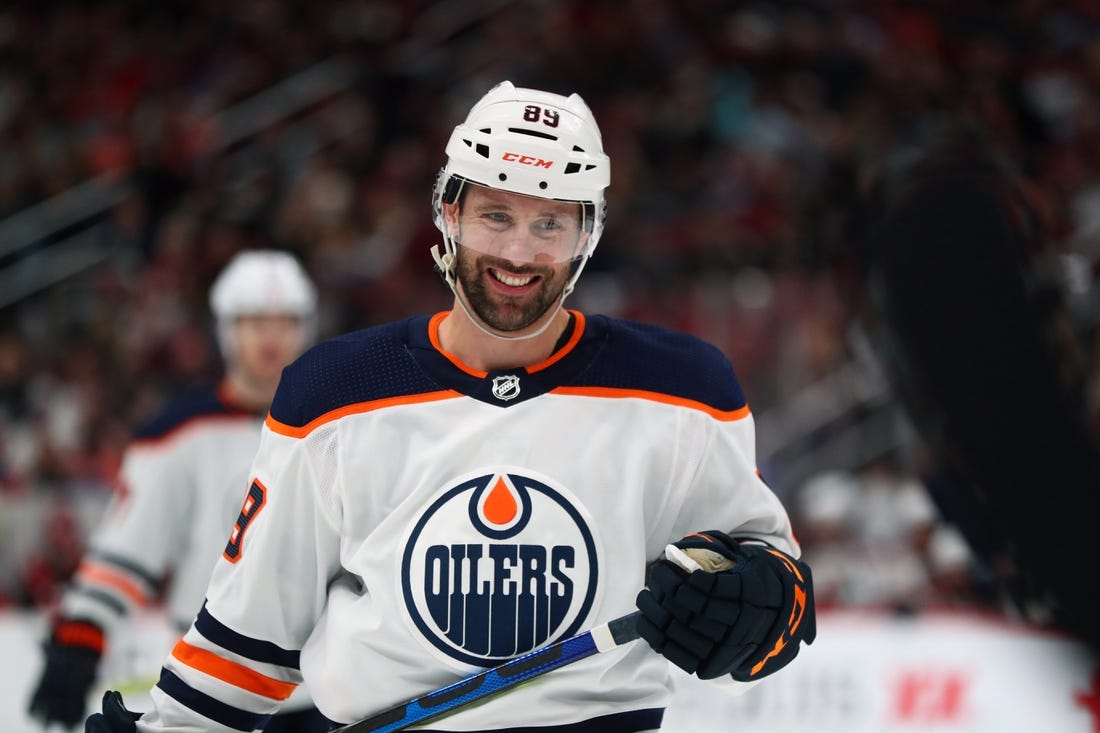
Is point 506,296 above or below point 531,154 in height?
below

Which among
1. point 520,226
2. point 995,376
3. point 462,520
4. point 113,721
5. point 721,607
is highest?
point 995,376

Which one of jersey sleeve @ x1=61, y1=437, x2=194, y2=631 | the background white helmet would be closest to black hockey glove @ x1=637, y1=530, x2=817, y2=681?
jersey sleeve @ x1=61, y1=437, x2=194, y2=631

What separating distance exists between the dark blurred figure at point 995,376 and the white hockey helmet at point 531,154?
1.99m

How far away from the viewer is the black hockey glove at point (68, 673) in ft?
10.6

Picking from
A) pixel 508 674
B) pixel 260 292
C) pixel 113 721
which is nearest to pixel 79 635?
pixel 260 292

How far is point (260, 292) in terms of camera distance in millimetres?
3773

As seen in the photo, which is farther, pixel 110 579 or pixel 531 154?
pixel 110 579

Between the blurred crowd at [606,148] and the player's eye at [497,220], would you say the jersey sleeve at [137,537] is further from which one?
the blurred crowd at [606,148]

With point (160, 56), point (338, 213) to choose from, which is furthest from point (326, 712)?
point (160, 56)

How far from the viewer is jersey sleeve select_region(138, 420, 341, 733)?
199cm

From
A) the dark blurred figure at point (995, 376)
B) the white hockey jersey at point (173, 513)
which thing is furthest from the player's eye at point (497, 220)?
the dark blurred figure at point (995, 376)

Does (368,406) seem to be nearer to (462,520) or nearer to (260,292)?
(462,520)

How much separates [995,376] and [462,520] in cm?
264

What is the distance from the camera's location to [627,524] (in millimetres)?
1948
